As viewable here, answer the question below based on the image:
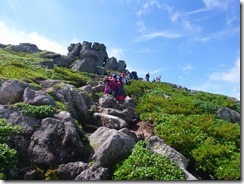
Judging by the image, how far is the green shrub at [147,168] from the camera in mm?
12914

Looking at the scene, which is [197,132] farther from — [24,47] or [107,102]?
[24,47]

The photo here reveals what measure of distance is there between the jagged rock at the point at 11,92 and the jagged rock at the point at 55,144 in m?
3.81

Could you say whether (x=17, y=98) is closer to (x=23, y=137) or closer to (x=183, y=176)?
(x=23, y=137)

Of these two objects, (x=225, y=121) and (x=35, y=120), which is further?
(x=225, y=121)

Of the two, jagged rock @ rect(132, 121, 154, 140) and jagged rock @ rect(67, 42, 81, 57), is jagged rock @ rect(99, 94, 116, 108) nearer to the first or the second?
jagged rock @ rect(132, 121, 154, 140)

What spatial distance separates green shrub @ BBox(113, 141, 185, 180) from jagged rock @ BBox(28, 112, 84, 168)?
2.17 meters

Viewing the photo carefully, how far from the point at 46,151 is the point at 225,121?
13.7 meters

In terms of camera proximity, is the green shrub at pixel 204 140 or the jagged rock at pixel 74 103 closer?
the green shrub at pixel 204 140

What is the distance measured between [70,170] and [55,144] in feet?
5.92

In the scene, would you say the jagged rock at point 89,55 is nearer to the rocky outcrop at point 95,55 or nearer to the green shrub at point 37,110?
the rocky outcrop at point 95,55

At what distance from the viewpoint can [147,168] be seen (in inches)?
519

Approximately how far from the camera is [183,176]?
13.4 metres

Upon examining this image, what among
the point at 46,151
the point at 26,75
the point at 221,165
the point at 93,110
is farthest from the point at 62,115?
the point at 26,75

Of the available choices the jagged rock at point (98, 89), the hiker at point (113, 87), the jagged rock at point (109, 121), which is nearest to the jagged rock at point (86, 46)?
the jagged rock at point (98, 89)
